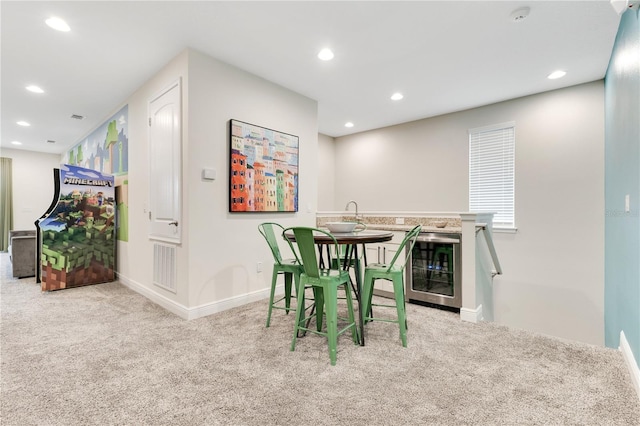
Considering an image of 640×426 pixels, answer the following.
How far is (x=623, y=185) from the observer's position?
2.41 m

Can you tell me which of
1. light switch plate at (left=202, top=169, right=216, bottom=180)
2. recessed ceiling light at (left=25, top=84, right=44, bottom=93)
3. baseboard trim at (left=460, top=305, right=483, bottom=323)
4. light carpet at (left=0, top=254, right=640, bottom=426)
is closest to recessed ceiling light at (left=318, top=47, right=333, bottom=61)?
light switch plate at (left=202, top=169, right=216, bottom=180)

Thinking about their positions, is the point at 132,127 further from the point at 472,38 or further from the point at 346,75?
the point at 472,38

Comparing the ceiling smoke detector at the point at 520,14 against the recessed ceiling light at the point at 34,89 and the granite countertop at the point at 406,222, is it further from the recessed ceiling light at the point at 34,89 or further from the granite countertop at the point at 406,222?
the recessed ceiling light at the point at 34,89

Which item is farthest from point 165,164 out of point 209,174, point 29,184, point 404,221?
point 29,184

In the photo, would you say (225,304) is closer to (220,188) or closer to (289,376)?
(220,188)

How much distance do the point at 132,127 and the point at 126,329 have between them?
2.75m

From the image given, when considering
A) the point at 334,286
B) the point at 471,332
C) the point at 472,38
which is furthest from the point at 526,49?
the point at 334,286

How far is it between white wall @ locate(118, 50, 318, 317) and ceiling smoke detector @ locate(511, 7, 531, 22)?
2478mm

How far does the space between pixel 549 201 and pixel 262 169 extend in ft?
12.0

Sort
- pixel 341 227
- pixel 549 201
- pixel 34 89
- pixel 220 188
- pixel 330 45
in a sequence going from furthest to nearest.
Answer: pixel 34 89 < pixel 549 201 < pixel 220 188 < pixel 330 45 < pixel 341 227

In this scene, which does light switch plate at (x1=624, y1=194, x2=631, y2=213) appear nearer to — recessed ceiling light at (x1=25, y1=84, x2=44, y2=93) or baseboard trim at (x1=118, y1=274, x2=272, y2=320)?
baseboard trim at (x1=118, y1=274, x2=272, y2=320)

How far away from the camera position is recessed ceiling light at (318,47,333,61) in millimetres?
2988

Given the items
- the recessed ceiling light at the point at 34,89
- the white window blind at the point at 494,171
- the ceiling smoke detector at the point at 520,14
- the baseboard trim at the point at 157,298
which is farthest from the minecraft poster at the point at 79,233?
the white window blind at the point at 494,171

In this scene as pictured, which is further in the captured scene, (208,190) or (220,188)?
(220,188)
